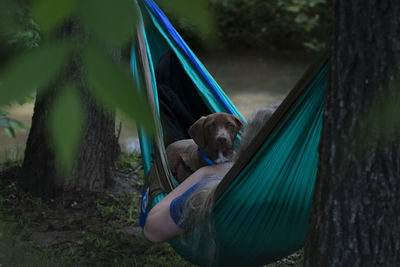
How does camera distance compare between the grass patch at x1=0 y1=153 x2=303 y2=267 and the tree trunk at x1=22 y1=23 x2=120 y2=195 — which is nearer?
the grass patch at x1=0 y1=153 x2=303 y2=267

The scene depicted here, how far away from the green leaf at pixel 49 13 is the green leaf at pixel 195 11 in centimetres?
11

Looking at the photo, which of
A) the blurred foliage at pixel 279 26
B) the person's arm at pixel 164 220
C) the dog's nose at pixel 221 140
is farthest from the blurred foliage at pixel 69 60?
the blurred foliage at pixel 279 26

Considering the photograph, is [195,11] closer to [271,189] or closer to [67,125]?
[67,125]

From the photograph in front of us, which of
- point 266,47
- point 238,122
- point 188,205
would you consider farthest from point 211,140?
point 266,47

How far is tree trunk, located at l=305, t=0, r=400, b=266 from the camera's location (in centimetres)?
115

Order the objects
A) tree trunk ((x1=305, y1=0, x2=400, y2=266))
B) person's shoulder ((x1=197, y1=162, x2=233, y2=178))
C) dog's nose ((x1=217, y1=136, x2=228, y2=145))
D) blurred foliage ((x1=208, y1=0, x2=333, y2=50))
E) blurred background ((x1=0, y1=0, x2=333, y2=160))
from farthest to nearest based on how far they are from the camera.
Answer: blurred foliage ((x1=208, y1=0, x2=333, y2=50)), blurred background ((x1=0, y1=0, x2=333, y2=160)), dog's nose ((x1=217, y1=136, x2=228, y2=145)), person's shoulder ((x1=197, y1=162, x2=233, y2=178)), tree trunk ((x1=305, y1=0, x2=400, y2=266))

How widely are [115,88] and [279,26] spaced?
7752mm

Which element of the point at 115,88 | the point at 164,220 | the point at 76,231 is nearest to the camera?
the point at 115,88

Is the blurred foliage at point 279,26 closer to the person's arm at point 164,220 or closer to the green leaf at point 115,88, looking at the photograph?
the person's arm at point 164,220

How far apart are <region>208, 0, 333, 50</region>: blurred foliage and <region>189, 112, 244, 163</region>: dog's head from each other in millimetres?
5075

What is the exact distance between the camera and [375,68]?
1.16 m

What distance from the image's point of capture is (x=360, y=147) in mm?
1217

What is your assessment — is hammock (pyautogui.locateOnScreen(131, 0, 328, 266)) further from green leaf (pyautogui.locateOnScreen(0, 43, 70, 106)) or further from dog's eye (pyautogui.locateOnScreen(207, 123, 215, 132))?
green leaf (pyautogui.locateOnScreen(0, 43, 70, 106))

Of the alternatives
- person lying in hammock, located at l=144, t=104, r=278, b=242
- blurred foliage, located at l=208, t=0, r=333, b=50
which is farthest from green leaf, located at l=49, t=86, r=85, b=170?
blurred foliage, located at l=208, t=0, r=333, b=50
